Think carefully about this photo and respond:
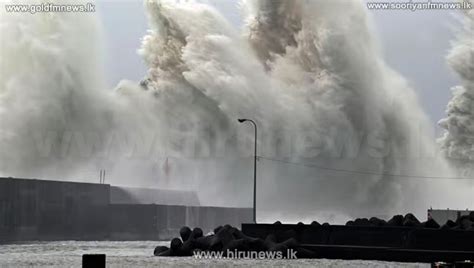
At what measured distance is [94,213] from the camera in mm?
74062

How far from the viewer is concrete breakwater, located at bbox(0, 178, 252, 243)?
212ft

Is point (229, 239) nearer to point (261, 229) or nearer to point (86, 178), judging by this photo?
point (261, 229)

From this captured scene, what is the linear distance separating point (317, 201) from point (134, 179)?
62.5ft

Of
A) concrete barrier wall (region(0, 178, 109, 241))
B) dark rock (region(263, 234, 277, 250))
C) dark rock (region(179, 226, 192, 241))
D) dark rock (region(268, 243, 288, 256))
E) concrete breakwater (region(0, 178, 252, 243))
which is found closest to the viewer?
dark rock (region(268, 243, 288, 256))

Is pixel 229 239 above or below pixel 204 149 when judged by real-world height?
below

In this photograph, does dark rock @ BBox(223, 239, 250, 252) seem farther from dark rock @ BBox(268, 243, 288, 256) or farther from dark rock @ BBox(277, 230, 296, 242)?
dark rock @ BBox(277, 230, 296, 242)

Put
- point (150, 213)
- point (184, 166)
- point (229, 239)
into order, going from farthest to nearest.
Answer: point (184, 166)
point (150, 213)
point (229, 239)

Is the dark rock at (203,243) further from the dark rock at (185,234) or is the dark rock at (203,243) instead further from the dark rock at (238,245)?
the dark rock at (185,234)

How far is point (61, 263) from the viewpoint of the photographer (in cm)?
3600

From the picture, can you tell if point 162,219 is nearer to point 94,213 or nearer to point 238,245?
point 94,213

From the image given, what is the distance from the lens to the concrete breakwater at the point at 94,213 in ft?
212

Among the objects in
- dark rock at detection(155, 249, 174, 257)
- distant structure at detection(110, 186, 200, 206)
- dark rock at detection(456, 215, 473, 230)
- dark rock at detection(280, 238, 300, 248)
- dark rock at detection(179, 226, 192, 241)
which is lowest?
dark rock at detection(155, 249, 174, 257)

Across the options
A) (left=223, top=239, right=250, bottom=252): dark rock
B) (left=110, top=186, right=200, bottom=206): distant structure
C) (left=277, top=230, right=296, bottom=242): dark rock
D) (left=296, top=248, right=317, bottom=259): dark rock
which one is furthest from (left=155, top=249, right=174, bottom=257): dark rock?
(left=110, top=186, right=200, bottom=206): distant structure

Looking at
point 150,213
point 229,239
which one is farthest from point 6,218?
point 229,239
